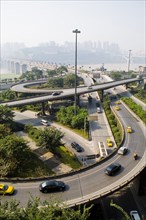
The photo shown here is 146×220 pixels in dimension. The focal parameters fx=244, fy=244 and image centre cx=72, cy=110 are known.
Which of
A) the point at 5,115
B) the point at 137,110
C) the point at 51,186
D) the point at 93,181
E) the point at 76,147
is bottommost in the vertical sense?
the point at 76,147

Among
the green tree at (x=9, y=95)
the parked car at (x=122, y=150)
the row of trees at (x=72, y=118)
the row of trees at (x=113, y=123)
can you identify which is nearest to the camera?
the parked car at (x=122, y=150)

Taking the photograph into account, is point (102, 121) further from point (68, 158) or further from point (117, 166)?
point (117, 166)

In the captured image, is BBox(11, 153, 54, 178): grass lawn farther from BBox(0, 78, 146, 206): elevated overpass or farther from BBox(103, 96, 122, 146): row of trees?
BBox(103, 96, 122, 146): row of trees

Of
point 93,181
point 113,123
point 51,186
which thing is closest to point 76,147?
point 113,123

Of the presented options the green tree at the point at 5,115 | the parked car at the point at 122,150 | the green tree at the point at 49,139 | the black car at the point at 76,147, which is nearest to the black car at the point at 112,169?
the parked car at the point at 122,150

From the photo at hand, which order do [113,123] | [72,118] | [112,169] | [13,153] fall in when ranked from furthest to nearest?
[113,123] → [72,118] → [13,153] → [112,169]

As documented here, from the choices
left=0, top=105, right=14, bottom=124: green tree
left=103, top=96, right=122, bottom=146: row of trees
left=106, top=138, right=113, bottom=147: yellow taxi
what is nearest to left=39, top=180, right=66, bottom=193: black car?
left=106, top=138, right=113, bottom=147: yellow taxi

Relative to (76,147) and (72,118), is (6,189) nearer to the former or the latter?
(76,147)

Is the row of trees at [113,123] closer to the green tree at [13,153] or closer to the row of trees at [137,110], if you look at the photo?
the row of trees at [137,110]
